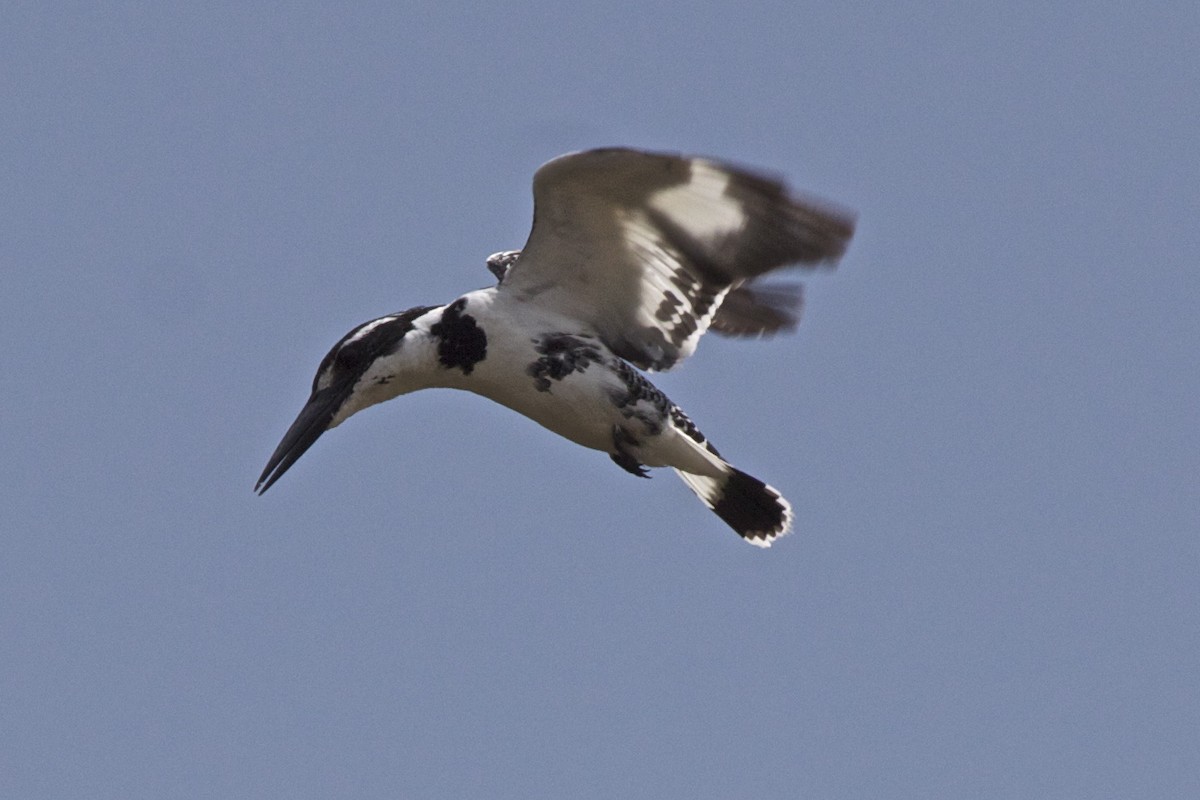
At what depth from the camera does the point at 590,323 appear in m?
8.91

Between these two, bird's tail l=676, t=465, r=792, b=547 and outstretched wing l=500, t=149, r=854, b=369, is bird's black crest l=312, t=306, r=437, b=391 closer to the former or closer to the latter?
outstretched wing l=500, t=149, r=854, b=369

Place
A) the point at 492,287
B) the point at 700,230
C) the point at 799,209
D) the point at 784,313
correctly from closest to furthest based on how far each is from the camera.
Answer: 1. the point at 799,209
2. the point at 700,230
3. the point at 492,287
4. the point at 784,313

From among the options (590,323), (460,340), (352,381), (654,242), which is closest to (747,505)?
(590,323)

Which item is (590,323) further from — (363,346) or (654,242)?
(363,346)

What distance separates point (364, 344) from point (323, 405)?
0.36 meters

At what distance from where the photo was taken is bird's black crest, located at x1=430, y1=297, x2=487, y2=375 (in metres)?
8.52

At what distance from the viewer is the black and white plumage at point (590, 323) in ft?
26.9

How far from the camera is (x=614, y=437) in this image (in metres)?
8.71

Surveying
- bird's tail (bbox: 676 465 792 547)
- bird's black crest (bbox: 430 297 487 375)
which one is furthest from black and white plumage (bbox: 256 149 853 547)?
bird's tail (bbox: 676 465 792 547)

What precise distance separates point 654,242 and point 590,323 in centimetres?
57

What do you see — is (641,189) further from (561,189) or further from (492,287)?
(492,287)

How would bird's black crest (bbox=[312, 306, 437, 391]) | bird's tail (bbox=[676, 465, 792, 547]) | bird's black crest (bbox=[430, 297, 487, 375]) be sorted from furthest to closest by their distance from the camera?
bird's tail (bbox=[676, 465, 792, 547]) < bird's black crest (bbox=[312, 306, 437, 391]) < bird's black crest (bbox=[430, 297, 487, 375])

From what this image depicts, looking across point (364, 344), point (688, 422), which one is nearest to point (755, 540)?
point (688, 422)

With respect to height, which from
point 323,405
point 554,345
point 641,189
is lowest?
point 323,405
